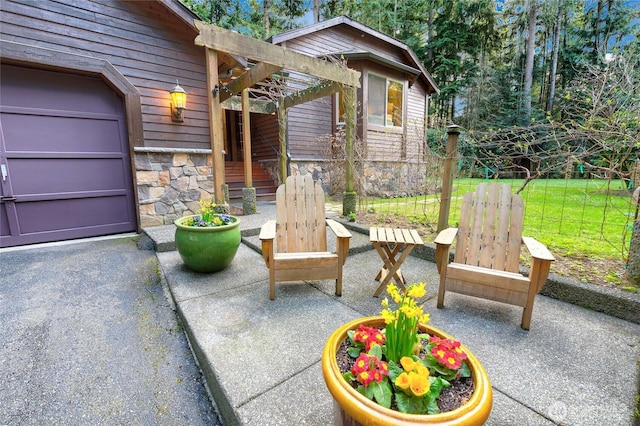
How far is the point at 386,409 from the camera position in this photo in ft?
2.67

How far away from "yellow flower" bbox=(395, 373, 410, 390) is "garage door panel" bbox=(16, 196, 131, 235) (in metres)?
4.67

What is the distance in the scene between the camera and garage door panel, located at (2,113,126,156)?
3488mm

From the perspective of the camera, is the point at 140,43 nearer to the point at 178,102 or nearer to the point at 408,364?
the point at 178,102

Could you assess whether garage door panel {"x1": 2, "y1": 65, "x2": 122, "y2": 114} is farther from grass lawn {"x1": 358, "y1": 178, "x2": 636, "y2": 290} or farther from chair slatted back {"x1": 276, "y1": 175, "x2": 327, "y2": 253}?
grass lawn {"x1": 358, "y1": 178, "x2": 636, "y2": 290}

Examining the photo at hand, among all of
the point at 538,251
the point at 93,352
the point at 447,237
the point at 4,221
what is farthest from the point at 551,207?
the point at 4,221

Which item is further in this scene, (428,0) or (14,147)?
(428,0)

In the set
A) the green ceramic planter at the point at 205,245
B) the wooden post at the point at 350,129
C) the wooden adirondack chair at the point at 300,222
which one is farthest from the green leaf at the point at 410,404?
the wooden post at the point at 350,129

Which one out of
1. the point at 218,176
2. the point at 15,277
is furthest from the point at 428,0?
the point at 15,277

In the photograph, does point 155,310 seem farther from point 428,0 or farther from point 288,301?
point 428,0

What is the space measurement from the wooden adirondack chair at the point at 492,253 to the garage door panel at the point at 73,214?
4422 mm

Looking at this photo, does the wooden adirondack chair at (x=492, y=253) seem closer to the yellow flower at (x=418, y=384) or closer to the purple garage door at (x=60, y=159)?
the yellow flower at (x=418, y=384)

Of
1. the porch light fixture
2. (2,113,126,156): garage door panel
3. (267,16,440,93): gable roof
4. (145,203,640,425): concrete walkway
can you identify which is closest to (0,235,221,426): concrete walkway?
(145,203,640,425): concrete walkway

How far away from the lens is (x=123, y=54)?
3.91m

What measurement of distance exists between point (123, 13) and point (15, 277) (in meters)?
3.52
